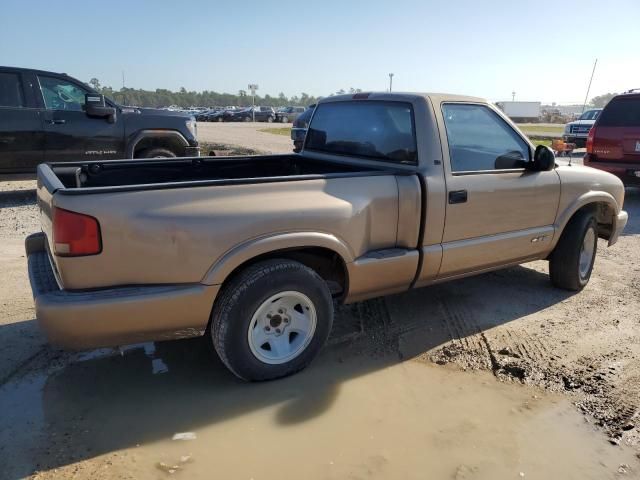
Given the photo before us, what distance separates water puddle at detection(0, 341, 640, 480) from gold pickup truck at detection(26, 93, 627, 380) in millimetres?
318

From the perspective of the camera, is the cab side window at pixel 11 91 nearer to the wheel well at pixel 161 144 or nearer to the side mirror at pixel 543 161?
the wheel well at pixel 161 144

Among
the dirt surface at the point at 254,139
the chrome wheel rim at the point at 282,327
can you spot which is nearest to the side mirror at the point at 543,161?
the chrome wheel rim at the point at 282,327

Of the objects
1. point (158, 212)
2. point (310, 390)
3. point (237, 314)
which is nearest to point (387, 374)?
point (310, 390)

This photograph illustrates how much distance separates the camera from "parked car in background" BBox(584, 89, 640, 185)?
930cm

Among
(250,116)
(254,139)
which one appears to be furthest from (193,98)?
(254,139)

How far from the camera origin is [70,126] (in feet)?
27.3

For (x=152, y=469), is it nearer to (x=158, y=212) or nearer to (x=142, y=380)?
(x=142, y=380)

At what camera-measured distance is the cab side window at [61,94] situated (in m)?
8.18

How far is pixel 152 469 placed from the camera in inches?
103

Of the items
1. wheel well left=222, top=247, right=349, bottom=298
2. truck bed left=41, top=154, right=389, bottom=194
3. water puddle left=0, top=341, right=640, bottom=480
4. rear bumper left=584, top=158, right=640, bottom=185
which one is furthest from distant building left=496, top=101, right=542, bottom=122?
water puddle left=0, top=341, right=640, bottom=480

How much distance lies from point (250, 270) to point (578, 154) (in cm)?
2046

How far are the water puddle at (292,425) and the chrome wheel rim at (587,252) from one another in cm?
223

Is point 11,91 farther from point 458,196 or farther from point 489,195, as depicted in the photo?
point 489,195

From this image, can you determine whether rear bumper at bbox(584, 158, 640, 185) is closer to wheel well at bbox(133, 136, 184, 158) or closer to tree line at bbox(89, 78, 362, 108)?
wheel well at bbox(133, 136, 184, 158)
